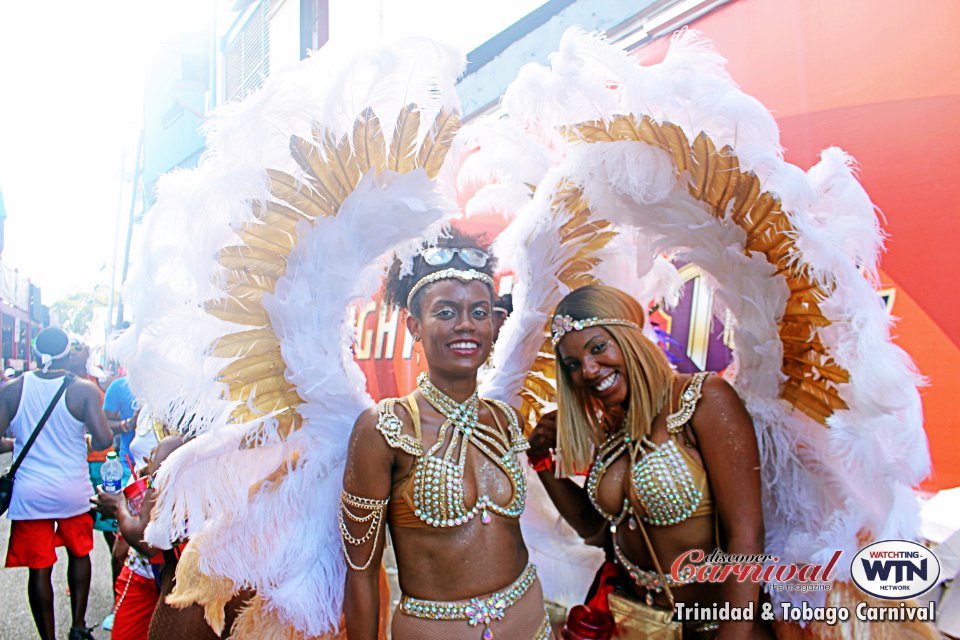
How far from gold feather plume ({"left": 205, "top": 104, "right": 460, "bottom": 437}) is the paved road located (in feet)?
11.2

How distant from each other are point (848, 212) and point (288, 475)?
2120mm

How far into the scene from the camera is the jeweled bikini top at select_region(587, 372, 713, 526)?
6.68 feet

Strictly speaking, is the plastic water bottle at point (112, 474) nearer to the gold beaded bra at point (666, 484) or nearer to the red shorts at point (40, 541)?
the red shorts at point (40, 541)

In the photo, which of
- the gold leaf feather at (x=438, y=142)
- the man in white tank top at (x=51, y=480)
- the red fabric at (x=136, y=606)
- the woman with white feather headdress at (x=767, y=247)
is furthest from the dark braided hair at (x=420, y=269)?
the man in white tank top at (x=51, y=480)

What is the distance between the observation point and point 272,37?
11156 mm

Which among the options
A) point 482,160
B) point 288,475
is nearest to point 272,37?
point 482,160

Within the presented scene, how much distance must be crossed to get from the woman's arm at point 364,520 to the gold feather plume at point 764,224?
130cm

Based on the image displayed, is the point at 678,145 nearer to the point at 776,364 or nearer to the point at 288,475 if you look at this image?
the point at 776,364

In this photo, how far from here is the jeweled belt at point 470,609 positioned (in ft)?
6.49

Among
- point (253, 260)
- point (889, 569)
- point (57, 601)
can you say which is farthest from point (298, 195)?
point (57, 601)

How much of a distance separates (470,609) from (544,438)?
0.79 meters

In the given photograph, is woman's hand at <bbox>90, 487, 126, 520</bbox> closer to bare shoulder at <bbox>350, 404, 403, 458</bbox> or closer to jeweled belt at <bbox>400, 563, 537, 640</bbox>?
bare shoulder at <bbox>350, 404, 403, 458</bbox>

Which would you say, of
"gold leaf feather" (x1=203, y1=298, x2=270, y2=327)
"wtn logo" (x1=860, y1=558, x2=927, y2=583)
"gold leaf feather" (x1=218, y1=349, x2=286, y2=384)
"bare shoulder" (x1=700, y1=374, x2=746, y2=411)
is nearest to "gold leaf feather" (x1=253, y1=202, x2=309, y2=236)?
"gold leaf feather" (x1=203, y1=298, x2=270, y2=327)

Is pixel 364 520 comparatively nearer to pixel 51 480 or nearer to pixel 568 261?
pixel 568 261
